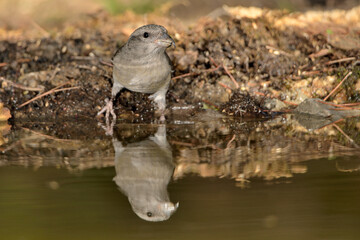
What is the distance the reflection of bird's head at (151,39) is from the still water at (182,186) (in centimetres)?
96

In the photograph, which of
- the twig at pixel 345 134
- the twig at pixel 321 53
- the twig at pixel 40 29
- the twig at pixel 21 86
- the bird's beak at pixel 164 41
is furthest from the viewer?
the twig at pixel 40 29

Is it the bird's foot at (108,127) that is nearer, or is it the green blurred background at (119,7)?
the bird's foot at (108,127)

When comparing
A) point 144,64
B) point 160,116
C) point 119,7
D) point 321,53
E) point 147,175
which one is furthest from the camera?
point 119,7

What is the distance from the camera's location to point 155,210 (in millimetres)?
3127

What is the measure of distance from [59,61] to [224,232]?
206 inches

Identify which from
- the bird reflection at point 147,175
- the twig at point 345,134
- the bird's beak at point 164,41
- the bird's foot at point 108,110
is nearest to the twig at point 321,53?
the twig at point 345,134

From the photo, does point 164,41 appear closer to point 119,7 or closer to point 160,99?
point 160,99

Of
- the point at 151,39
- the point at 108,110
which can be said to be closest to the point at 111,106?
the point at 108,110

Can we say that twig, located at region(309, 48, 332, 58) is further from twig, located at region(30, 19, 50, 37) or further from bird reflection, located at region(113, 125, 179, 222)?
twig, located at region(30, 19, 50, 37)

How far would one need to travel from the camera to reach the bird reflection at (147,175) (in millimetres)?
3132

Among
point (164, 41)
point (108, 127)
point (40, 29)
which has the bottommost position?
point (108, 127)

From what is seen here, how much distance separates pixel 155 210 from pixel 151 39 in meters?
2.93

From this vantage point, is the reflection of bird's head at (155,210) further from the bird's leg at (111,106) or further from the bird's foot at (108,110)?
the bird's foot at (108,110)

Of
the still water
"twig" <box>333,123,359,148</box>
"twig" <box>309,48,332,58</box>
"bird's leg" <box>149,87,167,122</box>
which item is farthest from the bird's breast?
"twig" <box>309,48,332,58</box>
